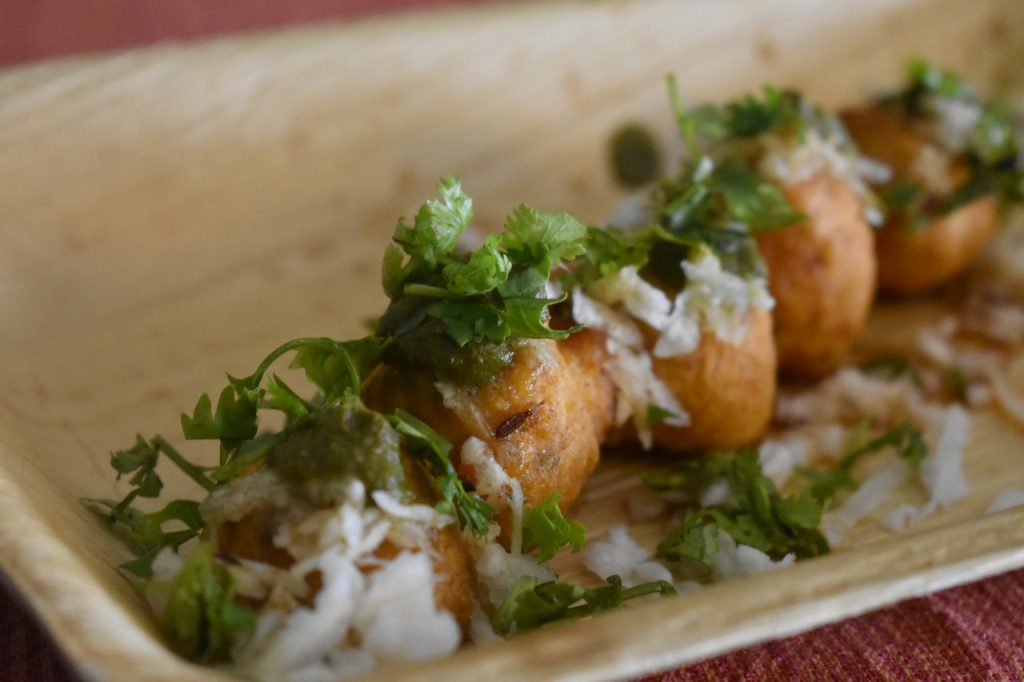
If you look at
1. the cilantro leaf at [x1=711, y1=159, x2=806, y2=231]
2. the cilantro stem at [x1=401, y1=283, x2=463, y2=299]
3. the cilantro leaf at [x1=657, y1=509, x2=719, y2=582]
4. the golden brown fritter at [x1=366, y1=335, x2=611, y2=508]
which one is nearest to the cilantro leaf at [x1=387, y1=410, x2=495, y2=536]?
the golden brown fritter at [x1=366, y1=335, x2=611, y2=508]

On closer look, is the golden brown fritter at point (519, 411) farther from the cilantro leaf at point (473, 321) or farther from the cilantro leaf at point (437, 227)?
the cilantro leaf at point (437, 227)

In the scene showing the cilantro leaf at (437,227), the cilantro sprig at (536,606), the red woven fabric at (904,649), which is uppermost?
the cilantro leaf at (437,227)

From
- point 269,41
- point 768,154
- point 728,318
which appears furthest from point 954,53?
point 269,41

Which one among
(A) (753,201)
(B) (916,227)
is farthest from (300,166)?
(B) (916,227)

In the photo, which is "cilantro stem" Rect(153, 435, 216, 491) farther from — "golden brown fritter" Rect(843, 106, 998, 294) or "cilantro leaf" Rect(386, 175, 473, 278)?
"golden brown fritter" Rect(843, 106, 998, 294)

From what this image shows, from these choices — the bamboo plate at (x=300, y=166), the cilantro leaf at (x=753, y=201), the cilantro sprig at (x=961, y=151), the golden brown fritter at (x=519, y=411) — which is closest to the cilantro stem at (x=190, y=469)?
the bamboo plate at (x=300, y=166)

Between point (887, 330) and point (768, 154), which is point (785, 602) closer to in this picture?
point (768, 154)

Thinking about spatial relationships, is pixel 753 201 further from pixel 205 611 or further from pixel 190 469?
pixel 205 611
